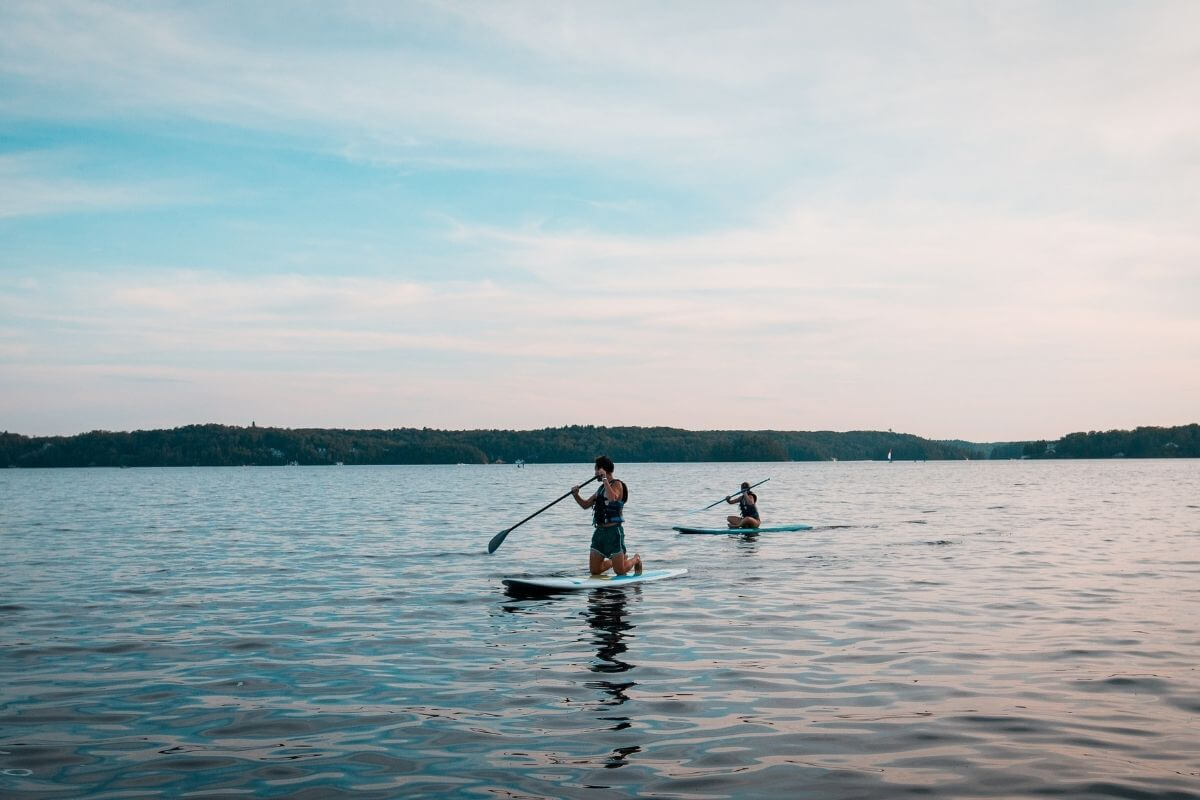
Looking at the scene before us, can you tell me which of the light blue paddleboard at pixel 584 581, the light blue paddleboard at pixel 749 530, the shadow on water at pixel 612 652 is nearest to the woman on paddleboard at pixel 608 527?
the light blue paddleboard at pixel 584 581

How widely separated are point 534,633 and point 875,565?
10.2 meters

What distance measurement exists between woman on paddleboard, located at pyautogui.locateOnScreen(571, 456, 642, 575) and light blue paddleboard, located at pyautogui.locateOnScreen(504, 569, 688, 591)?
22 cm

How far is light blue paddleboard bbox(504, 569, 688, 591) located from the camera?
16750 millimetres

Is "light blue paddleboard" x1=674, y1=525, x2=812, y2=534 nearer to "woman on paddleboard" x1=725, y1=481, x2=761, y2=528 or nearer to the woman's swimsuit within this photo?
"woman on paddleboard" x1=725, y1=481, x2=761, y2=528

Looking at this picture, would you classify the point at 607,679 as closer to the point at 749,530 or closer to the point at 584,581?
the point at 584,581

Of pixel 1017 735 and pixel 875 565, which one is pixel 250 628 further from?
pixel 875 565

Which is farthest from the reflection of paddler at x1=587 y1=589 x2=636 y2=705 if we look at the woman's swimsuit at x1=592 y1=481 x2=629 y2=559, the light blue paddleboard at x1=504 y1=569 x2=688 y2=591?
the woman's swimsuit at x1=592 y1=481 x2=629 y2=559

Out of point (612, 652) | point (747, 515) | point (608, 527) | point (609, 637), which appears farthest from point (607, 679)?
point (747, 515)

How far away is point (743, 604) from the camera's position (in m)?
15.6

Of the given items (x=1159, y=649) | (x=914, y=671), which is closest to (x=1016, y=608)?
(x=1159, y=649)

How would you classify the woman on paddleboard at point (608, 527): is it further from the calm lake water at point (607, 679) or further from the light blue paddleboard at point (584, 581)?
the calm lake water at point (607, 679)

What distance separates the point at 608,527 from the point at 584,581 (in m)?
1.26

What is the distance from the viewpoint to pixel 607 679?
10328mm

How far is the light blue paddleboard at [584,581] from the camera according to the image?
1675 cm
